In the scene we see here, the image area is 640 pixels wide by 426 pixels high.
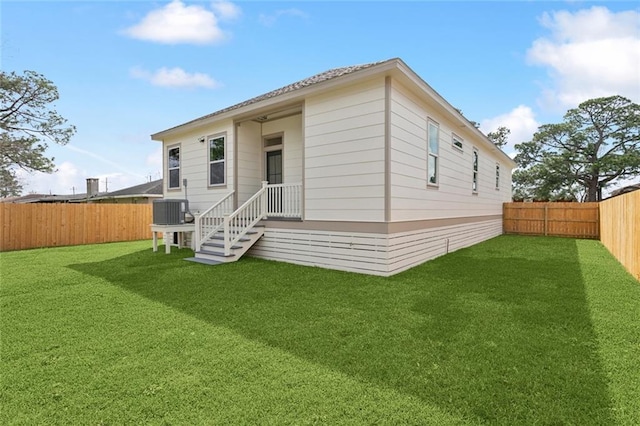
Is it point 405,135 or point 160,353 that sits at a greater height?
point 405,135

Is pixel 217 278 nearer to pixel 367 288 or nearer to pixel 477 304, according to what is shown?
pixel 367 288

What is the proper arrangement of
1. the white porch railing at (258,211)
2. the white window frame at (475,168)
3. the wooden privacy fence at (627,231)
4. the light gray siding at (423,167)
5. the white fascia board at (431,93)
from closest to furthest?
the wooden privacy fence at (627,231)
the white fascia board at (431,93)
the light gray siding at (423,167)
the white porch railing at (258,211)
the white window frame at (475,168)

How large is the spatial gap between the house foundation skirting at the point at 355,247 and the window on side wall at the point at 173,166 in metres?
4.53

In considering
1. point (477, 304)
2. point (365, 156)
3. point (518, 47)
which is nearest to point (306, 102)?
point (365, 156)

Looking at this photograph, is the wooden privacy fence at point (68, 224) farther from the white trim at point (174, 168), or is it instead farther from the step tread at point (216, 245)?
the step tread at point (216, 245)

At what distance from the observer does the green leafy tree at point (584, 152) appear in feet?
67.8

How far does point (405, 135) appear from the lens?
259 inches

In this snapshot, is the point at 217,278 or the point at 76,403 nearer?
the point at 76,403

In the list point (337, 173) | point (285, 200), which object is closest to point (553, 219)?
point (337, 173)

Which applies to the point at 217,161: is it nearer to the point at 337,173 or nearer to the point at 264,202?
the point at 264,202

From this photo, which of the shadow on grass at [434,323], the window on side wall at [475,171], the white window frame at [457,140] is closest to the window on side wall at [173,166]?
the shadow on grass at [434,323]

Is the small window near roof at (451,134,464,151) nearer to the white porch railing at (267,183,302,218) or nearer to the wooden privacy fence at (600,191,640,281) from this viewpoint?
the wooden privacy fence at (600,191,640,281)

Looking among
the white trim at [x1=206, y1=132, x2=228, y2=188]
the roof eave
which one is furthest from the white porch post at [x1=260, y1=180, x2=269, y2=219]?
the roof eave

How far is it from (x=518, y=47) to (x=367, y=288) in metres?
10.7
